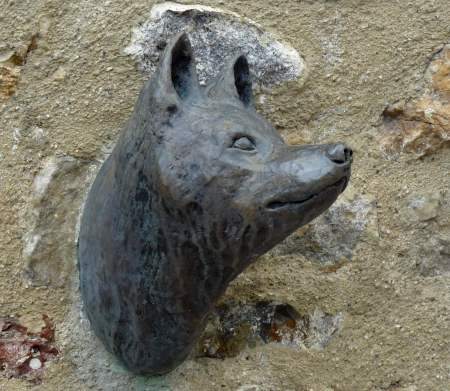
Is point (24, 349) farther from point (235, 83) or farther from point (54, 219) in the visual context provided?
point (235, 83)

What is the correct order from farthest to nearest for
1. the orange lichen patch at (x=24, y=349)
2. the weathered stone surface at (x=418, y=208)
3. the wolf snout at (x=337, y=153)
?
the weathered stone surface at (x=418, y=208), the orange lichen patch at (x=24, y=349), the wolf snout at (x=337, y=153)

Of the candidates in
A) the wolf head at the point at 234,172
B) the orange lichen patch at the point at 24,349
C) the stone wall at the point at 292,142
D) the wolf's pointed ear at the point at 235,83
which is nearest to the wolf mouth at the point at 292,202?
the wolf head at the point at 234,172

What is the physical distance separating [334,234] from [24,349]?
18.3 inches

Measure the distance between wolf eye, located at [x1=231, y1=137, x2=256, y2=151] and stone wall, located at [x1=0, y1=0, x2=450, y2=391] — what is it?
26cm

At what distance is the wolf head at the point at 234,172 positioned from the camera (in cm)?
70

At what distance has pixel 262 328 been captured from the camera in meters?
0.98

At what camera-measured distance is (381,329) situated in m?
1.00

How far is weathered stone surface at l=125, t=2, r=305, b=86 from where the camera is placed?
933 millimetres

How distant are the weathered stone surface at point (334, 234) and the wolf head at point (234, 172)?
9.5 inches

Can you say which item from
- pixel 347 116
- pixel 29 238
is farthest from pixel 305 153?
pixel 29 238

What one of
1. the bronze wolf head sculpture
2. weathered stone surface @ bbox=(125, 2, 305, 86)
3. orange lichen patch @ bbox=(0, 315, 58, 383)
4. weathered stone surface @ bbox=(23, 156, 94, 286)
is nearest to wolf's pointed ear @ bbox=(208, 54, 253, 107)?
the bronze wolf head sculpture

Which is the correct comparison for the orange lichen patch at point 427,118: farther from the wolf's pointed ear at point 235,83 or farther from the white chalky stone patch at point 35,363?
the white chalky stone patch at point 35,363

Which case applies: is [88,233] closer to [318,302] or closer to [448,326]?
[318,302]

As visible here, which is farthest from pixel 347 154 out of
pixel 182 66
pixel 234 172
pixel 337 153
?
pixel 182 66
